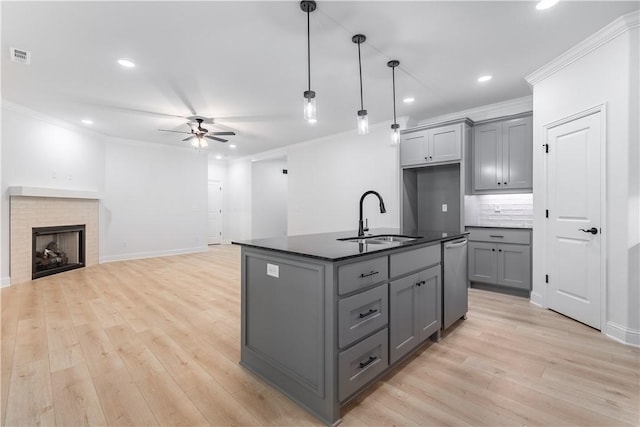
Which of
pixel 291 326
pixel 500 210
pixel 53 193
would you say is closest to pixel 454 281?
pixel 291 326

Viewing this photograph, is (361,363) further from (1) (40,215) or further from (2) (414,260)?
(1) (40,215)

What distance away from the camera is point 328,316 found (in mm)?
1584

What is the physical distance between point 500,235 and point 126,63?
16.1ft

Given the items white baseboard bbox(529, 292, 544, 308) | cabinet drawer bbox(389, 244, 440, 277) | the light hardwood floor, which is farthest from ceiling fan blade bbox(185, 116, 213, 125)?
white baseboard bbox(529, 292, 544, 308)

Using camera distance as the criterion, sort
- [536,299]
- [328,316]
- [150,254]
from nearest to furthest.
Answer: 1. [328,316]
2. [536,299]
3. [150,254]

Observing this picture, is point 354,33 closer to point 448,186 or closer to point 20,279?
point 448,186

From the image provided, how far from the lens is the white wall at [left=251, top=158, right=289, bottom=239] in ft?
28.7

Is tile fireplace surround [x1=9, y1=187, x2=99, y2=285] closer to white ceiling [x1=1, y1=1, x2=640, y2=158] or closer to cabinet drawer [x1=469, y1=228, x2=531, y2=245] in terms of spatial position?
white ceiling [x1=1, y1=1, x2=640, y2=158]

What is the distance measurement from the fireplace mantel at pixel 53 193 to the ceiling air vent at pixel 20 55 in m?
2.35

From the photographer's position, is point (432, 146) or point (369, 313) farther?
point (432, 146)

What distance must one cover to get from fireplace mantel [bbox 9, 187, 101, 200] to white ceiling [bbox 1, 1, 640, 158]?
126 cm

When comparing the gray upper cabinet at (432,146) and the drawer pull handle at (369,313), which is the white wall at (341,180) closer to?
the gray upper cabinet at (432,146)

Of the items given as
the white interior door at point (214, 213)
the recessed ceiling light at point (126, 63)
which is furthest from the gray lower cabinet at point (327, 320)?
the white interior door at point (214, 213)

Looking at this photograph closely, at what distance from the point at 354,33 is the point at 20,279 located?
19.1 ft
